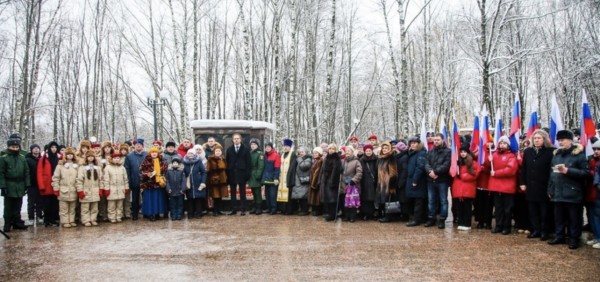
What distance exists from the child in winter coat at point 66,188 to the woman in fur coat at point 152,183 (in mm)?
1374

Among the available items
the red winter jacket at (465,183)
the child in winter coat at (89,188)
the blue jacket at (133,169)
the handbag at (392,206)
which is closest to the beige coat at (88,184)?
the child in winter coat at (89,188)

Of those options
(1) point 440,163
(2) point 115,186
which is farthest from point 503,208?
(2) point 115,186

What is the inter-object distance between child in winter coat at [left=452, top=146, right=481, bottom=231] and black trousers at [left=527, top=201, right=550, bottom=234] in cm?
99

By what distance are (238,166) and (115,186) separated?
2727 mm

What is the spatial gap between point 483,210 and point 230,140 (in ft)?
26.5

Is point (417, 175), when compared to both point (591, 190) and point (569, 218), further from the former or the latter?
point (591, 190)

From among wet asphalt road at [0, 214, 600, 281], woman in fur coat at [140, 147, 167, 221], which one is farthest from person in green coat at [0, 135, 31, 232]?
woman in fur coat at [140, 147, 167, 221]

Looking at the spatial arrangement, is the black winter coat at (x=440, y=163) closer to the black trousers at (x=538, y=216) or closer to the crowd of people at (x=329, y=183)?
the crowd of people at (x=329, y=183)

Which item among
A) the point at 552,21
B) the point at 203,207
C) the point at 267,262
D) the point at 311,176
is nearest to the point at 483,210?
the point at 311,176

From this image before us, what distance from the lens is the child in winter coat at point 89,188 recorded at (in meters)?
9.09

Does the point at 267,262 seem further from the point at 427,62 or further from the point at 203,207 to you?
the point at 427,62

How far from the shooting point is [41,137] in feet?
141

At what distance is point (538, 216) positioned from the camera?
7.41 m

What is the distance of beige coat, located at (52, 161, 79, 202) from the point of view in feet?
29.3
